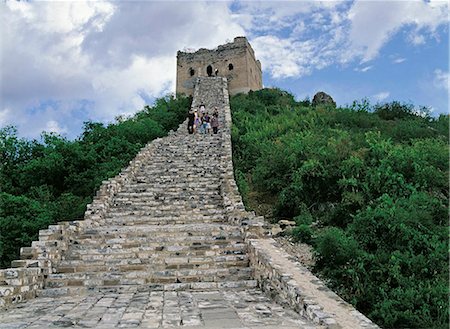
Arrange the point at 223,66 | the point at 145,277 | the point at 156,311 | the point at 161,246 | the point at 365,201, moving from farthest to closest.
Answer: the point at 223,66 → the point at 365,201 → the point at 161,246 → the point at 145,277 → the point at 156,311

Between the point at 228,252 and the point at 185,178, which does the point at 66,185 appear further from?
the point at 228,252

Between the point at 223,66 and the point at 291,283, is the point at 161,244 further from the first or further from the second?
the point at 223,66

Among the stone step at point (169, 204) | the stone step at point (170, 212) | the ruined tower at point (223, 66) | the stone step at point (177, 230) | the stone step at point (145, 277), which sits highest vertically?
the ruined tower at point (223, 66)

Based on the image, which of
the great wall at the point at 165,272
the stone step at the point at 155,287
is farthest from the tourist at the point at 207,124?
the stone step at the point at 155,287

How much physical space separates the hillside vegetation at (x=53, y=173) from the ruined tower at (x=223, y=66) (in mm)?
15592

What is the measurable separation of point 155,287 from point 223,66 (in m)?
30.6

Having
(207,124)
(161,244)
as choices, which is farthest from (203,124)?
(161,244)

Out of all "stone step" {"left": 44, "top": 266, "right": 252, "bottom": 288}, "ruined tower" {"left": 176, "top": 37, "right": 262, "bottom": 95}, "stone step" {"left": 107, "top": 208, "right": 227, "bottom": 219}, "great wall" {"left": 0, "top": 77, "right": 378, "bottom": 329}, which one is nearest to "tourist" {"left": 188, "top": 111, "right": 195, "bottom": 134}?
"great wall" {"left": 0, "top": 77, "right": 378, "bottom": 329}

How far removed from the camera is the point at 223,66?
3622 centimetres

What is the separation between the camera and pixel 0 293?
620cm

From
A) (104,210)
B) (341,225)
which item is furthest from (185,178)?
(341,225)

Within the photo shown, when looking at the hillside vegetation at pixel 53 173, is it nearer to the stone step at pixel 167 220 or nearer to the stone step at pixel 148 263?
the stone step at pixel 167 220

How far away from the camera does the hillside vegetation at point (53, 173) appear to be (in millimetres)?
11578

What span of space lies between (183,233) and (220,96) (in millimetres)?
21428
